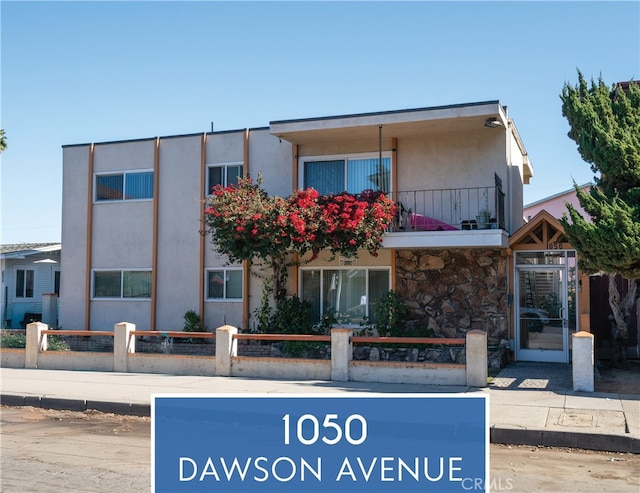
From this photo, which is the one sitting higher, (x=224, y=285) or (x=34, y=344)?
(x=224, y=285)

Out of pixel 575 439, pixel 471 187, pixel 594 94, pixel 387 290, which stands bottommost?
pixel 575 439

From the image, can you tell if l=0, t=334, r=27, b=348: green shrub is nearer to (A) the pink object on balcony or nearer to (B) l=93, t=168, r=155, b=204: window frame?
(B) l=93, t=168, r=155, b=204: window frame

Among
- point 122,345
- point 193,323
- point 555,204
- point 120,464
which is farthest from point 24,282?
point 555,204

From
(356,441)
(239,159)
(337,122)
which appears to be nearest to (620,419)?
(356,441)

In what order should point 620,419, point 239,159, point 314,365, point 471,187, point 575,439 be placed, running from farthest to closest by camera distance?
point 239,159, point 471,187, point 314,365, point 620,419, point 575,439

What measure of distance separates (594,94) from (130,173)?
1268 centimetres

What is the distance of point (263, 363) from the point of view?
46.8ft

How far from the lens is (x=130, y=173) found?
2020cm

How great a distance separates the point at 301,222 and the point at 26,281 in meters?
16.8

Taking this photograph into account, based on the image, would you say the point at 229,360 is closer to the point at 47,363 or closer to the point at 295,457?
the point at 47,363

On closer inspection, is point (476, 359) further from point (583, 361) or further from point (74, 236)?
point (74, 236)

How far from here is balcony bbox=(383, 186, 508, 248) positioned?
51.1ft

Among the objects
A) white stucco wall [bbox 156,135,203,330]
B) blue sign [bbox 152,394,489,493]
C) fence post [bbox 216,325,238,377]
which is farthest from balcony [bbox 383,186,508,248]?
blue sign [bbox 152,394,489,493]

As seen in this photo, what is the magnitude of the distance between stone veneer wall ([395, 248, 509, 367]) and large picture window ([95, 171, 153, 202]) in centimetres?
770
